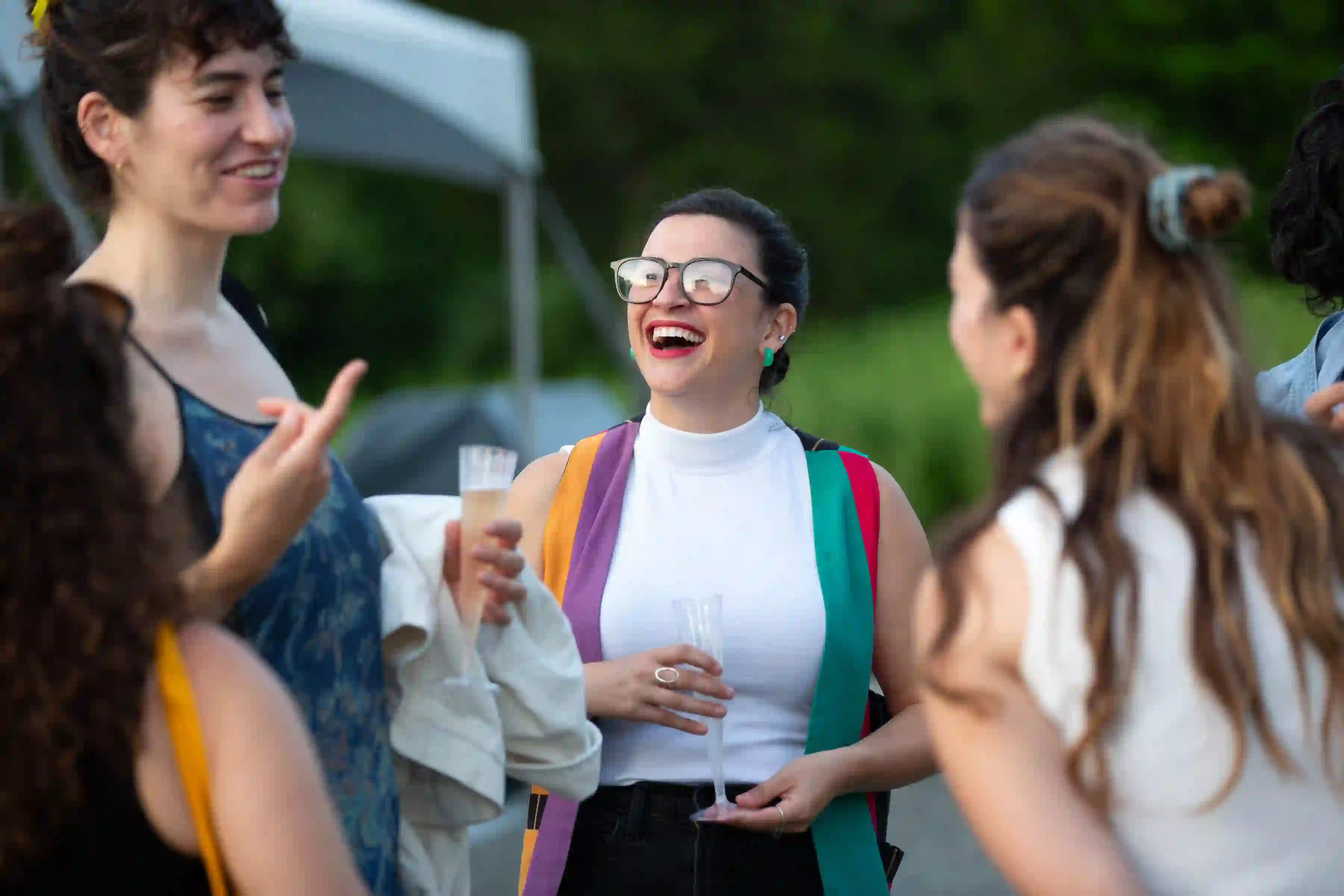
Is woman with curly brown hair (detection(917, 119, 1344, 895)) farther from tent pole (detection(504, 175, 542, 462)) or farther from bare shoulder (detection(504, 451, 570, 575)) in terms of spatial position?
tent pole (detection(504, 175, 542, 462))

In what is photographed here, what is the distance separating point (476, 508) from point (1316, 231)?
1.65 metres

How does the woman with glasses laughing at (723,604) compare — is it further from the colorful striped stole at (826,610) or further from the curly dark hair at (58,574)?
the curly dark hair at (58,574)

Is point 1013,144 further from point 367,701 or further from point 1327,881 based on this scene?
point 367,701

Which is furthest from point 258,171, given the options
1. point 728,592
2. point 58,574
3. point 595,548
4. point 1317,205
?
point 1317,205

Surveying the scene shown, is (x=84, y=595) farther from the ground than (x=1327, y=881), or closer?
farther from the ground

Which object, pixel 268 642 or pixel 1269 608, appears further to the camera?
pixel 268 642

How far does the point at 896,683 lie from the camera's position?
8.99ft

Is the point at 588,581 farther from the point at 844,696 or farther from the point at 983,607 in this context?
the point at 983,607

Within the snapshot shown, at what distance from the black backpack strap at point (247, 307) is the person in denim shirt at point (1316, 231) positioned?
1.68 m

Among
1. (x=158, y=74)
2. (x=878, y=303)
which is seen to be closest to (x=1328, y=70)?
(x=878, y=303)

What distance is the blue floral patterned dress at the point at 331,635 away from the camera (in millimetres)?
1895

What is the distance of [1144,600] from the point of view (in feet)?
4.99

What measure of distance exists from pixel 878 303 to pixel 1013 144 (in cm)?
2003

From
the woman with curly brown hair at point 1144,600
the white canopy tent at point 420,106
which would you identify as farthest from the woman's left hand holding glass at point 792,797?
the white canopy tent at point 420,106
